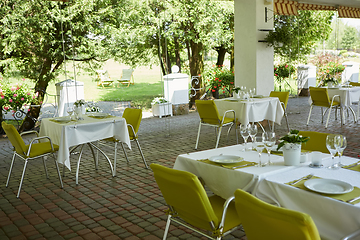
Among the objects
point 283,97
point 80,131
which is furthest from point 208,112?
point 80,131

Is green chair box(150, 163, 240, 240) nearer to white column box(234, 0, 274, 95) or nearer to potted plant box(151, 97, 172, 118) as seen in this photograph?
white column box(234, 0, 274, 95)

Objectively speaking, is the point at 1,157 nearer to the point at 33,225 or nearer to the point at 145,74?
the point at 33,225

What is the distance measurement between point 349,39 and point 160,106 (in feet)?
22.6

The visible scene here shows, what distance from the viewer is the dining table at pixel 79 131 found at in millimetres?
4293

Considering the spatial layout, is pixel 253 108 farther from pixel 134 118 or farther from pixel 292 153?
pixel 292 153

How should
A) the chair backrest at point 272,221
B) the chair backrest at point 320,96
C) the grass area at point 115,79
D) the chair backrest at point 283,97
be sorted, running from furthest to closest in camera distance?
the grass area at point 115,79 → the chair backrest at point 320,96 → the chair backrest at point 283,97 → the chair backrest at point 272,221

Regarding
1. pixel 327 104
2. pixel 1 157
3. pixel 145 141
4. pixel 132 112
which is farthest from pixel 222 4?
pixel 1 157

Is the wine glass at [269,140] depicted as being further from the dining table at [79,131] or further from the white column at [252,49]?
the white column at [252,49]

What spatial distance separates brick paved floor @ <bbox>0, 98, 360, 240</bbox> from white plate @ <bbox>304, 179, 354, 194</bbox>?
116 cm

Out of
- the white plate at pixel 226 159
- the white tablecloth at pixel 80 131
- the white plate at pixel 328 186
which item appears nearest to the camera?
the white plate at pixel 328 186

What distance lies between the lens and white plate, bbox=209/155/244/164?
2.55m

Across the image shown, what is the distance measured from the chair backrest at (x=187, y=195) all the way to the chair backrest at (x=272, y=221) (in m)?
0.34

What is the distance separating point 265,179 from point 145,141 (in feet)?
16.3

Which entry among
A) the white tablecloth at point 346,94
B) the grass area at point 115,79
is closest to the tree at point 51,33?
A: the grass area at point 115,79
